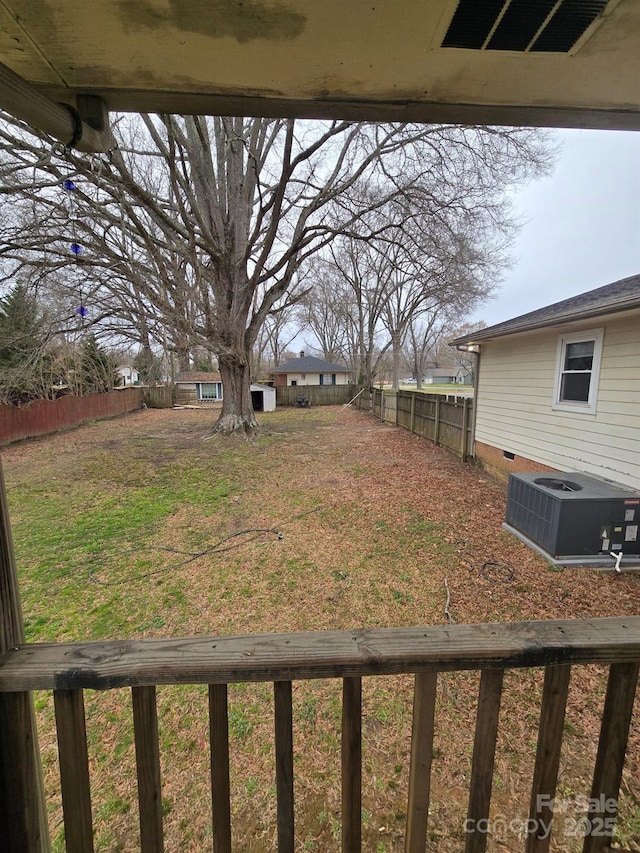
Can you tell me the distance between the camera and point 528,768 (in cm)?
192

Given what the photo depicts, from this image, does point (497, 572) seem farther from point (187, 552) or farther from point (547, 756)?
point (187, 552)

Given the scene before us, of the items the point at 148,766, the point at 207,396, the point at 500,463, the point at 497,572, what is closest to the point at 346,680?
the point at 148,766

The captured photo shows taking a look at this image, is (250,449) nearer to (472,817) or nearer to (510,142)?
(510,142)

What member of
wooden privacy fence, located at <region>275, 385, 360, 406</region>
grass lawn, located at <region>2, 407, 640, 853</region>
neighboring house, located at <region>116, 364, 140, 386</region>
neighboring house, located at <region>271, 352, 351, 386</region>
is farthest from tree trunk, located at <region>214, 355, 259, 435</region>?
neighboring house, located at <region>271, 352, 351, 386</region>

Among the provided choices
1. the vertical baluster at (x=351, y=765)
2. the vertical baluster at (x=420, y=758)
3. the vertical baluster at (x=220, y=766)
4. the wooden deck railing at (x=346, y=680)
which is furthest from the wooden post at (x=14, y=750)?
the vertical baluster at (x=420, y=758)

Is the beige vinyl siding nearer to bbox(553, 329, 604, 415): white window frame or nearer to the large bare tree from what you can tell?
bbox(553, 329, 604, 415): white window frame

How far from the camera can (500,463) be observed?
7379mm

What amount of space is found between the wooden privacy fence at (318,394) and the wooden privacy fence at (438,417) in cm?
1027

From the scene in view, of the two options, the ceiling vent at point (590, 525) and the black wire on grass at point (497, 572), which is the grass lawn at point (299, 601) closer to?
the black wire on grass at point (497, 572)

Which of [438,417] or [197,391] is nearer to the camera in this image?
[438,417]

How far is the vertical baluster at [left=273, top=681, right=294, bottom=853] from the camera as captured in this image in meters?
0.86

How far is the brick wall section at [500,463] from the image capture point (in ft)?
21.1

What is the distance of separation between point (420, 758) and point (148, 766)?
2.16 feet

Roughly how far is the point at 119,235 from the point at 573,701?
10.9 metres
